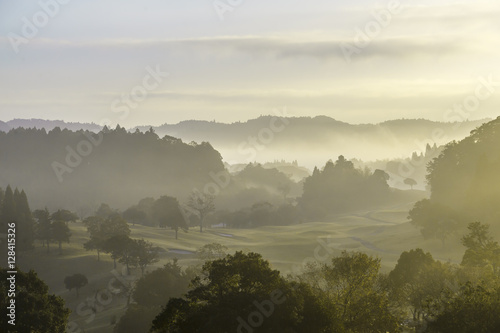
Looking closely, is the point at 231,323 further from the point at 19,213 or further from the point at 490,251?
the point at 19,213

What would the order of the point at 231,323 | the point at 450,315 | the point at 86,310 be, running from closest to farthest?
the point at 231,323, the point at 450,315, the point at 86,310

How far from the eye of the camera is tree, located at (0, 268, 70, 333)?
51312 mm

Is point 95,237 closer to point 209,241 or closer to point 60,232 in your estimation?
point 60,232

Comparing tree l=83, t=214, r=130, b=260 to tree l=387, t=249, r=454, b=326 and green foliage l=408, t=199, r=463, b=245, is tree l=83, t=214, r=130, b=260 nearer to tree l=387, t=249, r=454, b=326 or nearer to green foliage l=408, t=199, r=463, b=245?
green foliage l=408, t=199, r=463, b=245

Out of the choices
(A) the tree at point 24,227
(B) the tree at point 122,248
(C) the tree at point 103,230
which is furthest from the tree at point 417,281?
(A) the tree at point 24,227

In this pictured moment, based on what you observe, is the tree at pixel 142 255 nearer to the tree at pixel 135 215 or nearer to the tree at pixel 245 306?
the tree at pixel 245 306

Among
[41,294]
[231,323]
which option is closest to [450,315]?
[231,323]

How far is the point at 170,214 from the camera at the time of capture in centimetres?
13450

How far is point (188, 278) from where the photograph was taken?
7231 cm

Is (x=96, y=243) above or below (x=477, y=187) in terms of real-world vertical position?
below

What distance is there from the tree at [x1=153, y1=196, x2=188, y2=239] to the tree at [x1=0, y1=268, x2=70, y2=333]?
7565 cm

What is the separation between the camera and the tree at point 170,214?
133m

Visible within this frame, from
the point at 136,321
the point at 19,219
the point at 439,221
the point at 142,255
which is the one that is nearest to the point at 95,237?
the point at 142,255

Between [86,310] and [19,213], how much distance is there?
5111 cm
